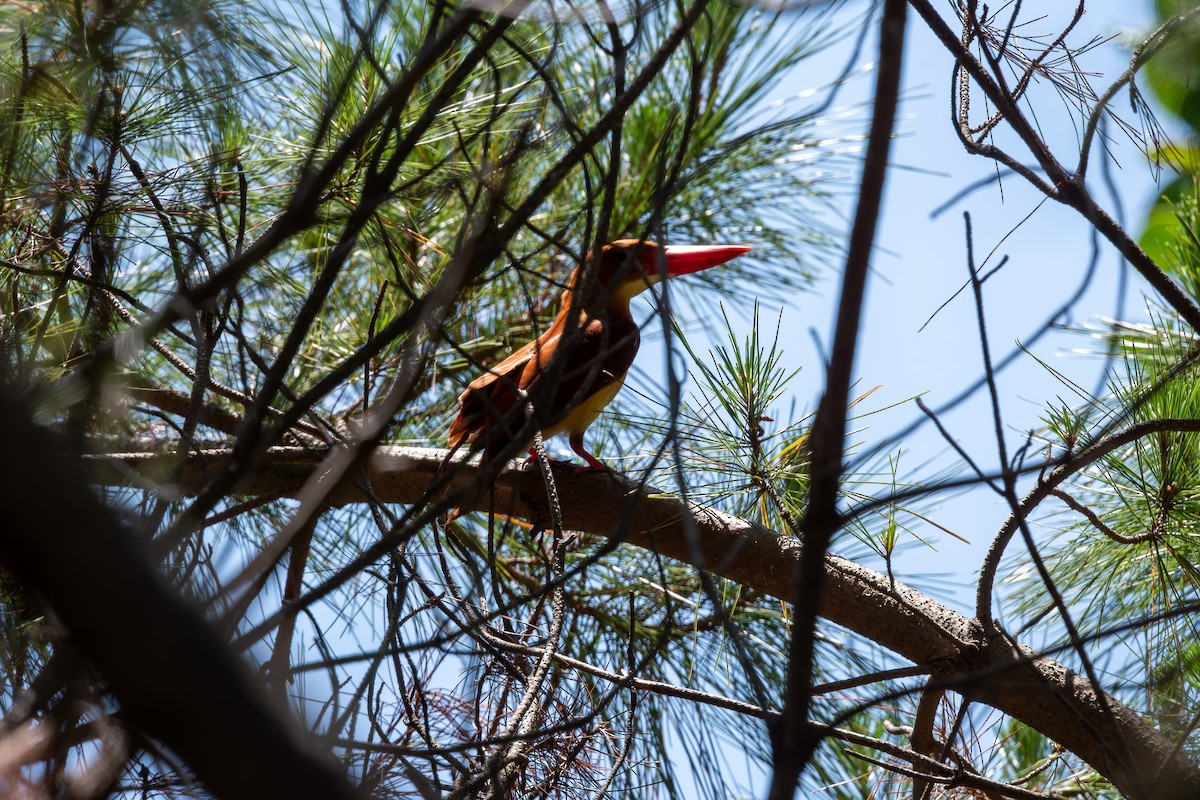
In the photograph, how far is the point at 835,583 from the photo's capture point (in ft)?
4.21

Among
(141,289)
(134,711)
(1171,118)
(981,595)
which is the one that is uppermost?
(1171,118)

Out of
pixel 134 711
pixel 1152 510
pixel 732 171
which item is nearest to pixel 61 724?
pixel 134 711

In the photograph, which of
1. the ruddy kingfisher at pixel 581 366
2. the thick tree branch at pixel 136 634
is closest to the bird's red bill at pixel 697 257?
the ruddy kingfisher at pixel 581 366

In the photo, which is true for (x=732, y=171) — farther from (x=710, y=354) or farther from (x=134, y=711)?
(x=134, y=711)

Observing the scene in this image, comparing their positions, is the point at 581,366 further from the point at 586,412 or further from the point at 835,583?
the point at 586,412

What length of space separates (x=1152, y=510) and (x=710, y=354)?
0.61m

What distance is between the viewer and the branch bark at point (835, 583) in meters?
1.03

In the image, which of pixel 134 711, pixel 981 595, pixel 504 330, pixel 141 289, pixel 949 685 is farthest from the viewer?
pixel 504 330

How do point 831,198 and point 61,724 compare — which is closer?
point 61,724

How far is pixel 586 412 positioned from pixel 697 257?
0.46m

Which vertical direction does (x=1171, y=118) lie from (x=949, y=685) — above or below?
above

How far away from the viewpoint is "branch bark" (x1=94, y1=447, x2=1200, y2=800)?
103cm

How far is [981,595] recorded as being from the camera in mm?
1124

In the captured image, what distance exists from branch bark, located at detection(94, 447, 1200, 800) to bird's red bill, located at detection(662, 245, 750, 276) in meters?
0.56
